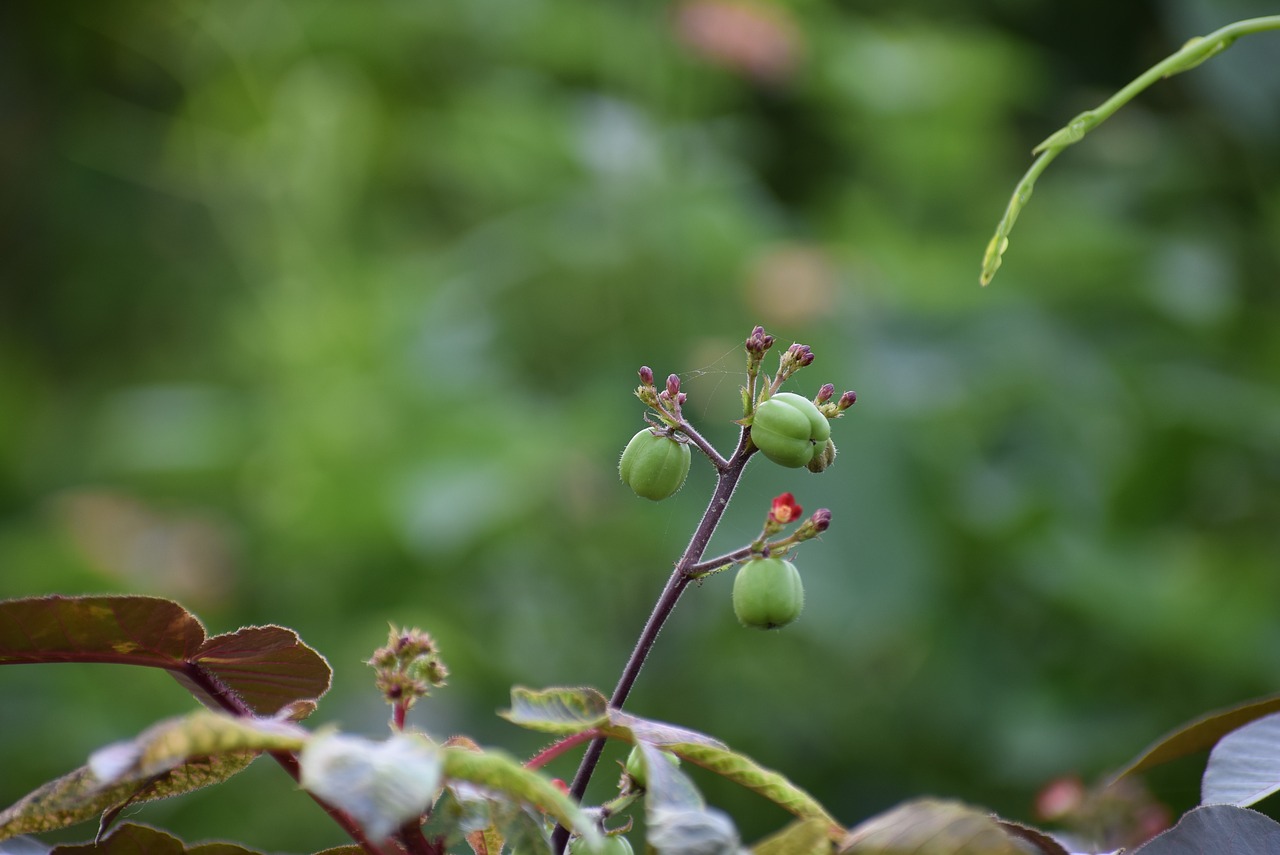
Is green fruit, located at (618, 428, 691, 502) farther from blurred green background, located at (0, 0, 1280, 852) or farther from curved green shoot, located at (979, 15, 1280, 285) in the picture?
blurred green background, located at (0, 0, 1280, 852)

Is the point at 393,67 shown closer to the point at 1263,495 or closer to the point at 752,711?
the point at 752,711

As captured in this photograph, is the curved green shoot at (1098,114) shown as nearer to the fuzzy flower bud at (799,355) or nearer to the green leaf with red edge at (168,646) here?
the fuzzy flower bud at (799,355)

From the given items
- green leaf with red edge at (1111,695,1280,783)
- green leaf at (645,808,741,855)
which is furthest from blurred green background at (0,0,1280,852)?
green leaf at (645,808,741,855)

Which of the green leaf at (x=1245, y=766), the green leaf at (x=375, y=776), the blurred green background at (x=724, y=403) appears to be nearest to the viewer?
the green leaf at (x=375, y=776)

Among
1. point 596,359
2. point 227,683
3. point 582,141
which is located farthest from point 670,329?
Result: point 227,683

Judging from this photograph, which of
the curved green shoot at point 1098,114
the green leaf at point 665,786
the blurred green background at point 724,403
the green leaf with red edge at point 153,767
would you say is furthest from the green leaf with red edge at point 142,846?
the blurred green background at point 724,403

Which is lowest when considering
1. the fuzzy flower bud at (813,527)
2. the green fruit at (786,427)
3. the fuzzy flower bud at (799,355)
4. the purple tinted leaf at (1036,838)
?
the purple tinted leaf at (1036,838)

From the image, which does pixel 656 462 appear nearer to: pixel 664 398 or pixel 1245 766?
pixel 664 398
